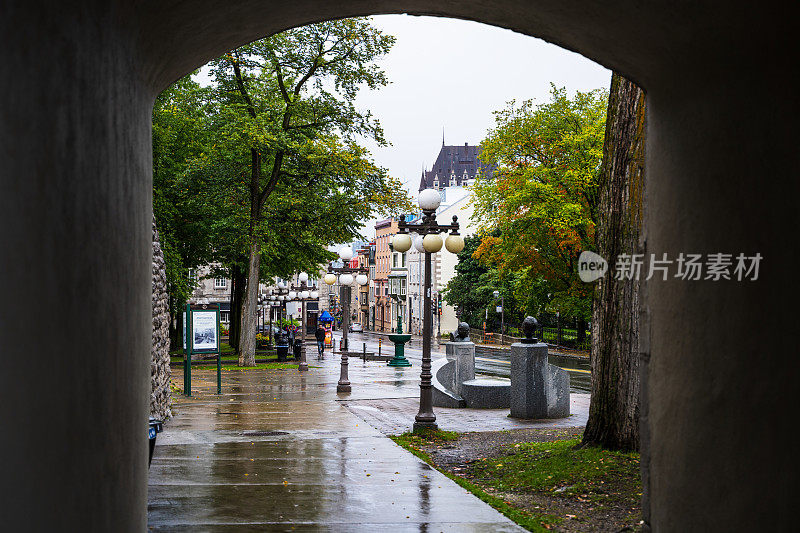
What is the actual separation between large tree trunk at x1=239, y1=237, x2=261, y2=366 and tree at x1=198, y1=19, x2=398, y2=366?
39 mm

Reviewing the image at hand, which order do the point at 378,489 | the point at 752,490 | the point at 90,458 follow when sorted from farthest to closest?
the point at 378,489
the point at 752,490
the point at 90,458

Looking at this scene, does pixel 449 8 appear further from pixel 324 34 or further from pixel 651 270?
pixel 324 34

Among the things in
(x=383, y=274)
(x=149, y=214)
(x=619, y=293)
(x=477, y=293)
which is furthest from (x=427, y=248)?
(x=383, y=274)

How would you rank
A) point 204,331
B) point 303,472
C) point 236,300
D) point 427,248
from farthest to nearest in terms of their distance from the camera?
point 236,300, point 204,331, point 427,248, point 303,472

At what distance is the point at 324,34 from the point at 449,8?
28143 mm

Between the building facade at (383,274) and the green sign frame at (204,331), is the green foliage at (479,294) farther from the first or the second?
the green sign frame at (204,331)

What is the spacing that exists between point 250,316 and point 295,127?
796 cm

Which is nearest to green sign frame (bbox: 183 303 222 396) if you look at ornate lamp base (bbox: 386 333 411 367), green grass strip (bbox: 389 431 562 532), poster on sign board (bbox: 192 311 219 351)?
poster on sign board (bbox: 192 311 219 351)

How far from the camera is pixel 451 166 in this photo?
14200 centimetres

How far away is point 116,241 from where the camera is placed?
4.17 meters

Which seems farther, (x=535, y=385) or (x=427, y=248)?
(x=535, y=385)

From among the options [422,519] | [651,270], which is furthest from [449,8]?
[422,519]

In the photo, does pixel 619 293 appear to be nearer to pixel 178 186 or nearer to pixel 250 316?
pixel 250 316

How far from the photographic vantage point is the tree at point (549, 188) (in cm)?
4028
